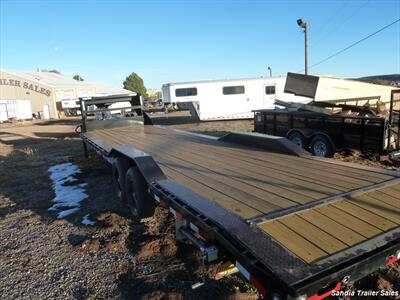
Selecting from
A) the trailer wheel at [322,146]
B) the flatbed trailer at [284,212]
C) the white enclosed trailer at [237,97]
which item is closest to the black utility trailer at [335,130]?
the trailer wheel at [322,146]

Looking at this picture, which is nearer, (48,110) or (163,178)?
(163,178)

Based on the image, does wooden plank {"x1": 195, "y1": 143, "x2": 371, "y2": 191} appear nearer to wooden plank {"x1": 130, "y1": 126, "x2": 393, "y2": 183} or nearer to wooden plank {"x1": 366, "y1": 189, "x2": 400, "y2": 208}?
wooden plank {"x1": 130, "y1": 126, "x2": 393, "y2": 183}

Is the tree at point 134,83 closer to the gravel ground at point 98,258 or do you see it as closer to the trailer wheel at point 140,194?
the gravel ground at point 98,258

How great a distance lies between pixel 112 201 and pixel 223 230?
13.5 ft

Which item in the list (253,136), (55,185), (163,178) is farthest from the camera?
(55,185)

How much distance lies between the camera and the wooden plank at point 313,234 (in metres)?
2.10

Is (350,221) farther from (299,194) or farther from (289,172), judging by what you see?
(289,172)

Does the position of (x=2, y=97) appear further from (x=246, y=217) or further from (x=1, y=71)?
(x=246, y=217)

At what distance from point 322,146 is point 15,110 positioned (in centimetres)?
3153

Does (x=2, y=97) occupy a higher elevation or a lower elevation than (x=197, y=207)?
higher

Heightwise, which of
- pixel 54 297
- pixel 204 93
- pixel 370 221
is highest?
pixel 204 93

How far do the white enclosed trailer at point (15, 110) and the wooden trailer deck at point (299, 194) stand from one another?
31605mm

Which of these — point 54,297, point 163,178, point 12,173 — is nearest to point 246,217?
point 163,178

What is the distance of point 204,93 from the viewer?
21.3 m
